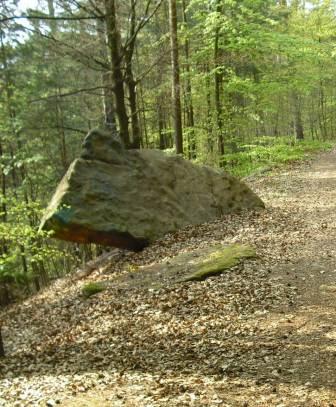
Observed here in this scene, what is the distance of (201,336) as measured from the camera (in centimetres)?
655

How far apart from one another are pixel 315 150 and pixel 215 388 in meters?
22.8

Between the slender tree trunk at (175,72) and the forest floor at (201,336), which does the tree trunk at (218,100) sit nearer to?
the slender tree trunk at (175,72)

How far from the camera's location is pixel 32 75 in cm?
2075

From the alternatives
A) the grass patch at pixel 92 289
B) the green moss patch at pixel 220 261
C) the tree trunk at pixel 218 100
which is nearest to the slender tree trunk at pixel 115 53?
the grass patch at pixel 92 289

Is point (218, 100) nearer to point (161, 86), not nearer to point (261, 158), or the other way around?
point (161, 86)

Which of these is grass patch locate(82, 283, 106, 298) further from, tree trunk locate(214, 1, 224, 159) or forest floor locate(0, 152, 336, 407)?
tree trunk locate(214, 1, 224, 159)

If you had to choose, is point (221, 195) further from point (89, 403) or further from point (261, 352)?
point (89, 403)

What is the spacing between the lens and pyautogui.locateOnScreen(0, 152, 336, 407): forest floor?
5059 mm

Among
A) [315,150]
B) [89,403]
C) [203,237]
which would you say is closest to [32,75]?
[203,237]

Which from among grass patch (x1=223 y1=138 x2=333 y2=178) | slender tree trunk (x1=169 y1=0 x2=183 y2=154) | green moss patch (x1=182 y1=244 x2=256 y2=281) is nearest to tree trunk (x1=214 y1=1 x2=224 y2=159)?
grass patch (x1=223 y1=138 x2=333 y2=178)

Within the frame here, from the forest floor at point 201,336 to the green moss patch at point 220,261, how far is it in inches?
8.3

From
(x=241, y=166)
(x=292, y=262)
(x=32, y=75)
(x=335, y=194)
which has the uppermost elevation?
(x=32, y=75)

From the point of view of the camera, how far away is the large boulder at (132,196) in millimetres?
11141

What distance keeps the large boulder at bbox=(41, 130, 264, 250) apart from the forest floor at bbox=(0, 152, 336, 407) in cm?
89
